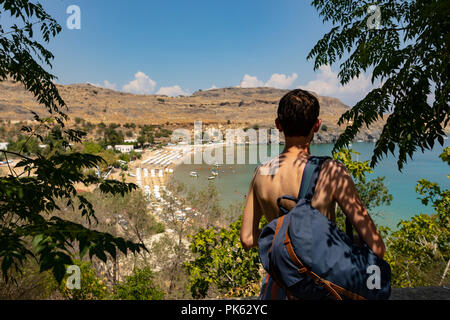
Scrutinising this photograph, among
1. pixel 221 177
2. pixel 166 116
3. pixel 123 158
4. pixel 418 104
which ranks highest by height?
pixel 166 116

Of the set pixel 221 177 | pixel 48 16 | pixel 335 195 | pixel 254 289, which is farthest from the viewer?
pixel 221 177

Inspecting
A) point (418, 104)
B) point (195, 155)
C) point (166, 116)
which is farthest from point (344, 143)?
point (166, 116)

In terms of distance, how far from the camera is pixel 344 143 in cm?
316

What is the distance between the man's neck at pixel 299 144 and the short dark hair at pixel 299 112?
28mm

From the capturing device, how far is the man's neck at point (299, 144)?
4.26 feet

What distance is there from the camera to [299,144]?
130cm

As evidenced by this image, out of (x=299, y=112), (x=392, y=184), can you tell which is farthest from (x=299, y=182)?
(x=392, y=184)

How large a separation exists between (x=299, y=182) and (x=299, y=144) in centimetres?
20

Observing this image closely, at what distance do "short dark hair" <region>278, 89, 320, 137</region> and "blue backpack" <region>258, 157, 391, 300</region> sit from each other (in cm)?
38
